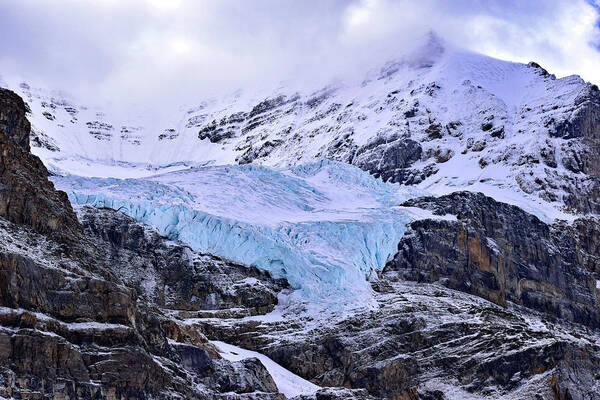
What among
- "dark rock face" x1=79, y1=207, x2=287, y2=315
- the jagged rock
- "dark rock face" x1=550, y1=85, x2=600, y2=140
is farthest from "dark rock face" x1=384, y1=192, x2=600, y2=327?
the jagged rock

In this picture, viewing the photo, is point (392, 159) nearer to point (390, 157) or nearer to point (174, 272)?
point (390, 157)

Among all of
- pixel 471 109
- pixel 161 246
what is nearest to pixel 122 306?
pixel 161 246

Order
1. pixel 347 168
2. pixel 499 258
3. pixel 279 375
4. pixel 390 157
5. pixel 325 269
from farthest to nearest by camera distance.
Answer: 1. pixel 390 157
2. pixel 347 168
3. pixel 499 258
4. pixel 325 269
5. pixel 279 375

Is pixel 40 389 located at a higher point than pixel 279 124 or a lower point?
lower

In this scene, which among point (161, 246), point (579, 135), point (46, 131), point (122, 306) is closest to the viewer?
point (122, 306)

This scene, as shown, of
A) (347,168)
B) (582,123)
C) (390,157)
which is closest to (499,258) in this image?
(347,168)

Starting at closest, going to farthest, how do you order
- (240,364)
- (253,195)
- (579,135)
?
(240,364) < (253,195) < (579,135)

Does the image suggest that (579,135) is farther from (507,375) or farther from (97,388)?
(97,388)

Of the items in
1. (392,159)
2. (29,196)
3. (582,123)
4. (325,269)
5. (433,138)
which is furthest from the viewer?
(433,138)

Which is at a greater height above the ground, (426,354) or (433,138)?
(433,138)
